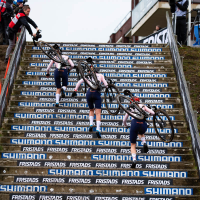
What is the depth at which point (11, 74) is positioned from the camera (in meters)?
12.7

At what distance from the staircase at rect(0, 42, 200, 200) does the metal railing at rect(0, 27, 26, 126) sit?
0.27m

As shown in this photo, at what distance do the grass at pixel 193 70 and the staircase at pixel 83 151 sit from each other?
0.73 metres

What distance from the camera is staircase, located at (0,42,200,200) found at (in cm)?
901

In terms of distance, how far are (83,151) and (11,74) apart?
13.8 ft

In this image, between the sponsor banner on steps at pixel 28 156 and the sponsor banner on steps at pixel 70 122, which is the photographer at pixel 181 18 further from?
the sponsor banner on steps at pixel 28 156

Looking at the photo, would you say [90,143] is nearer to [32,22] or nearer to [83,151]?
[83,151]

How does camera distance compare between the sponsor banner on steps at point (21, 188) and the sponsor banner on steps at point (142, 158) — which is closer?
the sponsor banner on steps at point (21, 188)

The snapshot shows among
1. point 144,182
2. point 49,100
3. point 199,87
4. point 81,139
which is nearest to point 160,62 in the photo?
point 199,87

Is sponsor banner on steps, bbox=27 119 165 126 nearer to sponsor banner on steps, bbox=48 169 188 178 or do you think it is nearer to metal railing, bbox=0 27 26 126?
metal railing, bbox=0 27 26 126

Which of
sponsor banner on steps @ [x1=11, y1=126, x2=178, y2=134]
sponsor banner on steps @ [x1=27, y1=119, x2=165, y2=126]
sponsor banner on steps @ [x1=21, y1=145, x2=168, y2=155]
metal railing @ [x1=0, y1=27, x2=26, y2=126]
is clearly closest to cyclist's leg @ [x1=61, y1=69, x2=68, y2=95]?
sponsor banner on steps @ [x1=27, y1=119, x2=165, y2=126]

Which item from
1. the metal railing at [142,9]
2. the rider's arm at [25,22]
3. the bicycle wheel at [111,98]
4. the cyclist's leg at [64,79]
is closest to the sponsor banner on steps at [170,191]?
the bicycle wheel at [111,98]

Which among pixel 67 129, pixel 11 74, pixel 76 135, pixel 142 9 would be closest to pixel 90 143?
pixel 76 135

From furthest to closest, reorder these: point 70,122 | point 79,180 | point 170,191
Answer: point 70,122, point 79,180, point 170,191

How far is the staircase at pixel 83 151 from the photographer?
355 inches
